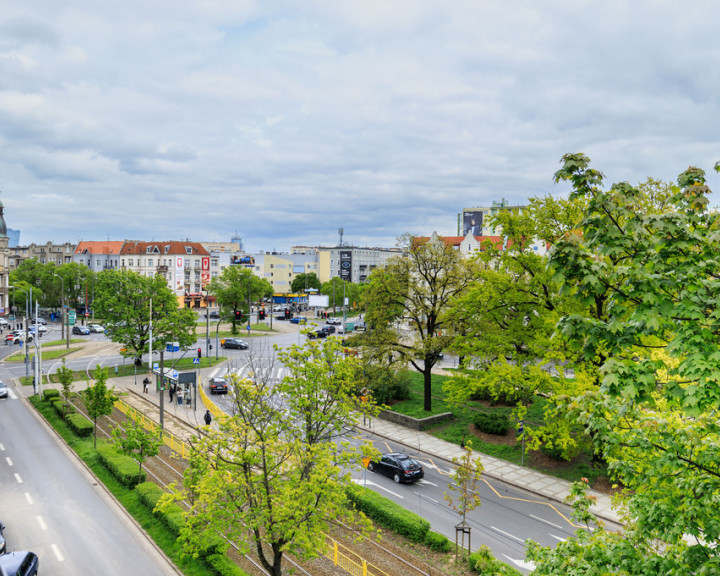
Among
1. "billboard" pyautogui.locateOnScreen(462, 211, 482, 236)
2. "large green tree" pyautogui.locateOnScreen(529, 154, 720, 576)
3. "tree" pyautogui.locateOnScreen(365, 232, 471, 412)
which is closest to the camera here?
"large green tree" pyautogui.locateOnScreen(529, 154, 720, 576)

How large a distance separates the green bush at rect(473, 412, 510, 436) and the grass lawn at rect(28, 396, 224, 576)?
63.8ft

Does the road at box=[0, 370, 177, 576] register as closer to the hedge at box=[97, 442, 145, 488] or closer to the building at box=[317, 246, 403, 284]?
the hedge at box=[97, 442, 145, 488]

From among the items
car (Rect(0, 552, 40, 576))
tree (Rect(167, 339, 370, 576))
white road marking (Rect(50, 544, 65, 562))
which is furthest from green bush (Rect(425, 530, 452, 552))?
car (Rect(0, 552, 40, 576))

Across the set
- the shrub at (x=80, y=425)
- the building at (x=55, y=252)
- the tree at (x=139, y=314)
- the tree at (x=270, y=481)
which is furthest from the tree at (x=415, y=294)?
the building at (x=55, y=252)

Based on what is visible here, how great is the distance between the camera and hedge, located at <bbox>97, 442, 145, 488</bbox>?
930 inches

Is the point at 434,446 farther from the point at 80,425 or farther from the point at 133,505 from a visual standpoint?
the point at 80,425

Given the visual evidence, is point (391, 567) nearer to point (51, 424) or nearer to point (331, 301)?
point (51, 424)

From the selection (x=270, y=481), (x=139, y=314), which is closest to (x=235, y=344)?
(x=139, y=314)

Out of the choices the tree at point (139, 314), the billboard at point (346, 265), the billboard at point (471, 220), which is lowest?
the tree at point (139, 314)

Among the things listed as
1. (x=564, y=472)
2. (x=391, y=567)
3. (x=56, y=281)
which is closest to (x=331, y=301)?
(x=56, y=281)

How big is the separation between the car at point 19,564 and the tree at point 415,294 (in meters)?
22.6

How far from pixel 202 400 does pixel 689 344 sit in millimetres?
39609

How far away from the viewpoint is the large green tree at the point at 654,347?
5762 millimetres

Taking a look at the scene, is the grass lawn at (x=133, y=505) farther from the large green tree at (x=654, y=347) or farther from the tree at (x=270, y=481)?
the large green tree at (x=654, y=347)
